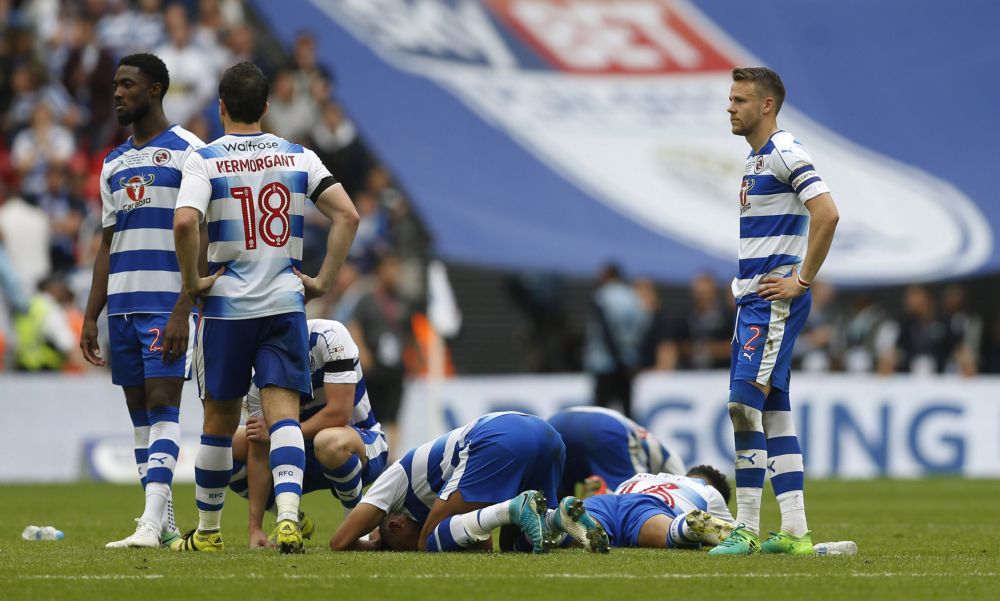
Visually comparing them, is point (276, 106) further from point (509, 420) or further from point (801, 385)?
point (509, 420)

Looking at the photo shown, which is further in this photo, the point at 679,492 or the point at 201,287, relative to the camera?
the point at 679,492

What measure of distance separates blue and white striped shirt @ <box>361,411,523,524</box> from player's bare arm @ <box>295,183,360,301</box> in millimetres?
1071

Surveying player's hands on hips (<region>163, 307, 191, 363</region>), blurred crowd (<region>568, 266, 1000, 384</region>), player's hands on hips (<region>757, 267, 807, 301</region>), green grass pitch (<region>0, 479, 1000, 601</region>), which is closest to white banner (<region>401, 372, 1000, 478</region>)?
blurred crowd (<region>568, 266, 1000, 384</region>)

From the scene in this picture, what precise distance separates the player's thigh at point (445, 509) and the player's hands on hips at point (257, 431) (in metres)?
0.91

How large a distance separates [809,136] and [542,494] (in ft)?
44.8

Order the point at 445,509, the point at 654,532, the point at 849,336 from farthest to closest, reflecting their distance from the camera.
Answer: the point at 849,336
the point at 654,532
the point at 445,509

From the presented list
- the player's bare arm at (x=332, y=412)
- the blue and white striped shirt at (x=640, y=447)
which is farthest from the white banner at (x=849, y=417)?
the player's bare arm at (x=332, y=412)

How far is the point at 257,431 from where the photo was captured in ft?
27.0

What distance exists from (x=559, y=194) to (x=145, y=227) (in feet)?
41.3

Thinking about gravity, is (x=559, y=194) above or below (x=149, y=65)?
above

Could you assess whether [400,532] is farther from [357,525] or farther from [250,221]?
[250,221]

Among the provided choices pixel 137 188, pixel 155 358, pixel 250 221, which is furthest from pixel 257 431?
pixel 137 188

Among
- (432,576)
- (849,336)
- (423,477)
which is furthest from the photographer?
(849,336)

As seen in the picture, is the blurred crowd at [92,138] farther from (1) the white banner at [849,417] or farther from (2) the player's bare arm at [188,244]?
(2) the player's bare arm at [188,244]
